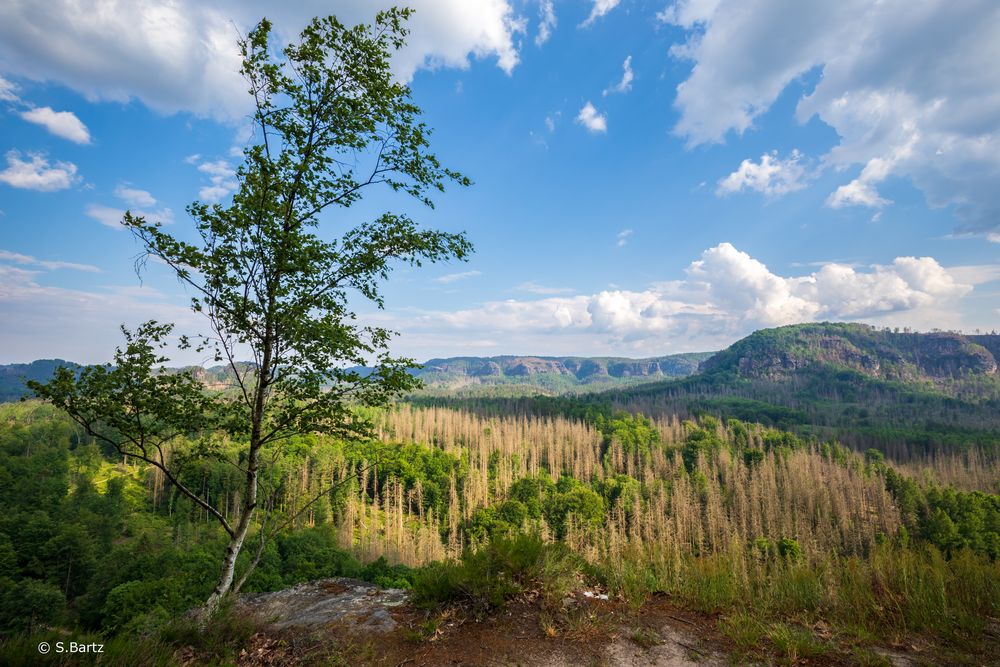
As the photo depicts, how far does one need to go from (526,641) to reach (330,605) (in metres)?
5.05

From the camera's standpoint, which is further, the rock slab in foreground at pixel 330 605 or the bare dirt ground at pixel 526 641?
the rock slab in foreground at pixel 330 605

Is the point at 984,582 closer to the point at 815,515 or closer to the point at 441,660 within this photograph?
the point at 441,660

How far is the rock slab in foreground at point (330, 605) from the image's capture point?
8.00m

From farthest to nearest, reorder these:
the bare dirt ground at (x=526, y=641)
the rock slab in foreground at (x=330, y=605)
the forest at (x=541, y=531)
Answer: the rock slab in foreground at (x=330, y=605)
the forest at (x=541, y=531)
the bare dirt ground at (x=526, y=641)

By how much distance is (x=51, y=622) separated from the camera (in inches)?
1184

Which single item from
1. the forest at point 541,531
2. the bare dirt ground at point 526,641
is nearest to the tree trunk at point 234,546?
the forest at point 541,531

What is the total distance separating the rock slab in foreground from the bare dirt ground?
0.05 m

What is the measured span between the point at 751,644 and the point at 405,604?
6317mm

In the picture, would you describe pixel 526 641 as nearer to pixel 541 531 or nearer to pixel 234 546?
pixel 234 546

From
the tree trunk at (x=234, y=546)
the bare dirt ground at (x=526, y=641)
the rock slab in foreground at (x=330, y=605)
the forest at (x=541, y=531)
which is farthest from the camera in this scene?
the rock slab in foreground at (x=330, y=605)

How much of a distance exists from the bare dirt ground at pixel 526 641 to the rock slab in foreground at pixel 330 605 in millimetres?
51

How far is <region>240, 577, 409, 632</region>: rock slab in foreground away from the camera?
315 inches

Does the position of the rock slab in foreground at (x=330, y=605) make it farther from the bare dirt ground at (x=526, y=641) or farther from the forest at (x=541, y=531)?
the forest at (x=541, y=531)

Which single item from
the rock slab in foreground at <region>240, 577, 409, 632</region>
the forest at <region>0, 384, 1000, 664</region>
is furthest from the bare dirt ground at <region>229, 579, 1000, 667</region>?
the forest at <region>0, 384, 1000, 664</region>
